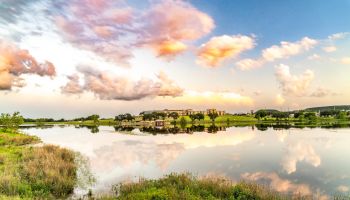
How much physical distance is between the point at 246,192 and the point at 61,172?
16354 mm

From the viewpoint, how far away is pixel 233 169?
1433 inches

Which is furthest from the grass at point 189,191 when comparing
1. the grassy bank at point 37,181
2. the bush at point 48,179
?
the grassy bank at point 37,181

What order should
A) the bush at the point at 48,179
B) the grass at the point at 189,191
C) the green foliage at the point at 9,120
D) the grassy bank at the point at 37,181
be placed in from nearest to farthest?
the grass at the point at 189,191
the grassy bank at the point at 37,181
the bush at the point at 48,179
the green foliage at the point at 9,120

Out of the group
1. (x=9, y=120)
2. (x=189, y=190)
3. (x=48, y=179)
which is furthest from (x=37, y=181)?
(x=9, y=120)

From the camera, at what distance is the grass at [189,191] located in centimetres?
1892

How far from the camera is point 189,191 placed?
2044 centimetres

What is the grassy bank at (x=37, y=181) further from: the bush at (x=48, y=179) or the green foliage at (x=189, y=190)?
the green foliage at (x=189, y=190)

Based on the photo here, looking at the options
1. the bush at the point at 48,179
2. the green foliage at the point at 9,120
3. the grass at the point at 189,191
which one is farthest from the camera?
the green foliage at the point at 9,120

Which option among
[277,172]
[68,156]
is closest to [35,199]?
[68,156]

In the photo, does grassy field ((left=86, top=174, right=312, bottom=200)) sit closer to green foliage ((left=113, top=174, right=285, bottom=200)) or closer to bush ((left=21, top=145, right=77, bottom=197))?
green foliage ((left=113, top=174, right=285, bottom=200))

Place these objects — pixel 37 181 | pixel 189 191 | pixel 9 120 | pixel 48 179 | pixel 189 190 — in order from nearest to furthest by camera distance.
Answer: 1. pixel 189 191
2. pixel 189 190
3. pixel 37 181
4. pixel 48 179
5. pixel 9 120

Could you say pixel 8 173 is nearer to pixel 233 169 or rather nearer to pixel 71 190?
pixel 71 190

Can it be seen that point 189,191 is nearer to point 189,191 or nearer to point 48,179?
point 189,191

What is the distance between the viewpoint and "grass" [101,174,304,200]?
18.9m
